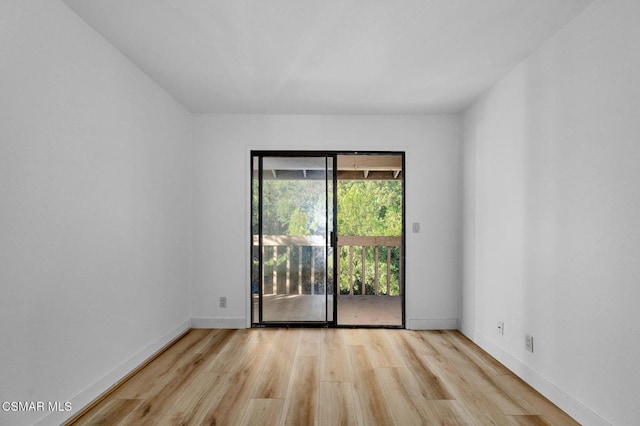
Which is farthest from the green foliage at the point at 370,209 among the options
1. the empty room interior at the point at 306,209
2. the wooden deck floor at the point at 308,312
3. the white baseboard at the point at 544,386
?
the white baseboard at the point at 544,386

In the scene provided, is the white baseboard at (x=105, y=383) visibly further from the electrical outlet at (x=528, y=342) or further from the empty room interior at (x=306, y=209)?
the electrical outlet at (x=528, y=342)

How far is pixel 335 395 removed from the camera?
8.37 feet

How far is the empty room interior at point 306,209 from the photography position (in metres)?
1.98

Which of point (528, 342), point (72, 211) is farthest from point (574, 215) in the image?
point (72, 211)

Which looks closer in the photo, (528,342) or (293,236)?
(528,342)

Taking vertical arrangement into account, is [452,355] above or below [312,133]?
below

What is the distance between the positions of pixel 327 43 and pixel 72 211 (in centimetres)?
199

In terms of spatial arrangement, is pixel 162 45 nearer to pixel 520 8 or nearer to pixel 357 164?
pixel 520 8

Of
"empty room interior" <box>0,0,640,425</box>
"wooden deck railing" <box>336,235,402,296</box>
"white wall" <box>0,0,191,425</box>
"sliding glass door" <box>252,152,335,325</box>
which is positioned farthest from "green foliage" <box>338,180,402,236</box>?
"white wall" <box>0,0,191,425</box>

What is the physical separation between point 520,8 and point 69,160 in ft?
9.30

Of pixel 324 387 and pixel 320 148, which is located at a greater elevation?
pixel 320 148

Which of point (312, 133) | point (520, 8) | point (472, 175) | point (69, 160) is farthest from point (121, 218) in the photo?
point (472, 175)

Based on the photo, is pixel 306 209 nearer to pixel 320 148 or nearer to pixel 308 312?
pixel 320 148

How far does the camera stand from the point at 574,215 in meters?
2.28
